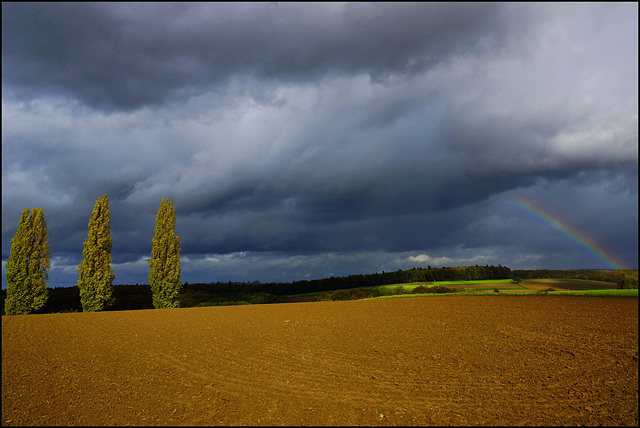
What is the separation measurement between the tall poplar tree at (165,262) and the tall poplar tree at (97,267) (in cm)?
496

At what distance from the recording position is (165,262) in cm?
4662

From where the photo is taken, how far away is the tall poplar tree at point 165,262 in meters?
45.7

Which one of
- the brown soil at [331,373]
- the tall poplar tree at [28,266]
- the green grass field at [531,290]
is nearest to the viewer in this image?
the brown soil at [331,373]

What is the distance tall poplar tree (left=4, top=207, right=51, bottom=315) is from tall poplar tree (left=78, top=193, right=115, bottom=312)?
352 centimetres

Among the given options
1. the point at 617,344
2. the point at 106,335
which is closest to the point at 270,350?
the point at 106,335

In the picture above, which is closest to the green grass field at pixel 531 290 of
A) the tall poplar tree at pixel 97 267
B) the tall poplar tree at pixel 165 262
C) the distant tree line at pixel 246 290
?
the distant tree line at pixel 246 290

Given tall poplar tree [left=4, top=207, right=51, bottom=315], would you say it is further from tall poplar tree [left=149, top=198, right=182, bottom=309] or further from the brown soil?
the brown soil

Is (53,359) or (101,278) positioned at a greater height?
(101,278)

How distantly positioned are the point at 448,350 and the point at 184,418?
44.5 feet

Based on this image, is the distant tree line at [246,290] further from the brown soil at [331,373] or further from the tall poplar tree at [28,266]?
the brown soil at [331,373]

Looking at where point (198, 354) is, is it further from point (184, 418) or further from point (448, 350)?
point (448, 350)

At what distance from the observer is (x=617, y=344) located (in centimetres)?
1895

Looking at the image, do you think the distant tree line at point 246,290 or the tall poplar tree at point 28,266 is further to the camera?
the distant tree line at point 246,290

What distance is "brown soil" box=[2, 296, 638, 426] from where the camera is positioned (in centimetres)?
1098
